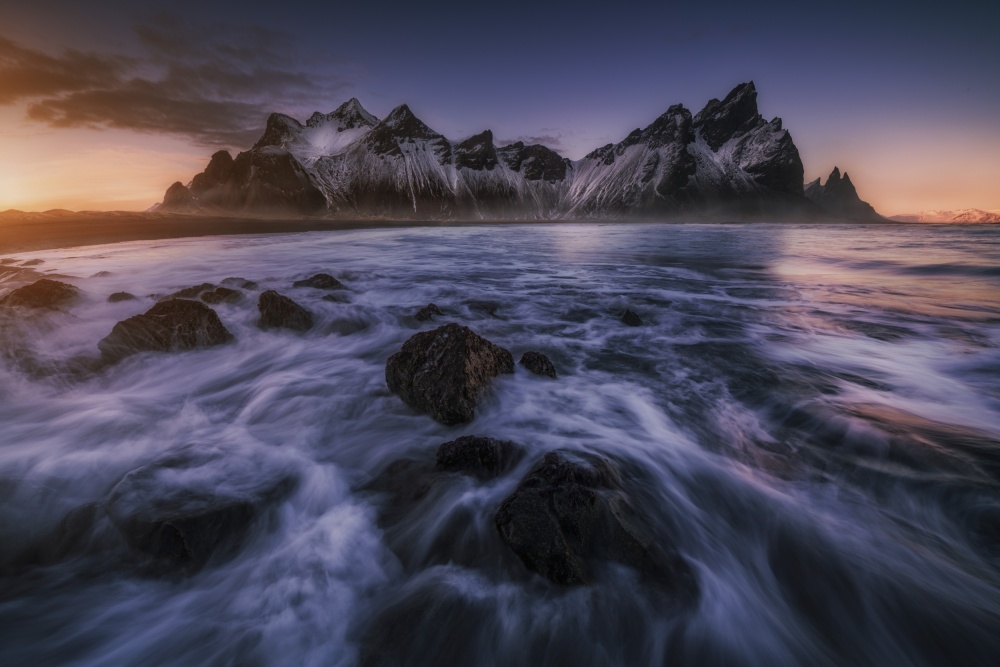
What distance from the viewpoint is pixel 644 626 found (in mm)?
2170

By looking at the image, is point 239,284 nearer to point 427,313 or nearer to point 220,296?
point 220,296

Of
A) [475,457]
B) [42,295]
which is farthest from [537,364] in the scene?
[42,295]

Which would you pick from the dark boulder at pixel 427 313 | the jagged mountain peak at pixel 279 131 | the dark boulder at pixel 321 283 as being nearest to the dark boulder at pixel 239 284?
the dark boulder at pixel 321 283

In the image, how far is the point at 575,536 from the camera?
7.78ft

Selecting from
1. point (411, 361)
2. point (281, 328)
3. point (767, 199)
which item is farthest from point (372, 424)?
point (767, 199)

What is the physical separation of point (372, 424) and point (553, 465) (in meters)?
2.31

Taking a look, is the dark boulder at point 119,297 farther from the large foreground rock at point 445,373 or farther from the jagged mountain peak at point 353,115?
the jagged mountain peak at point 353,115

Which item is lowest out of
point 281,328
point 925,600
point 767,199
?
point 925,600

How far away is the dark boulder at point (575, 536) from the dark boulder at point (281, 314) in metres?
6.21

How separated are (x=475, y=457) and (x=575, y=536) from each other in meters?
1.15

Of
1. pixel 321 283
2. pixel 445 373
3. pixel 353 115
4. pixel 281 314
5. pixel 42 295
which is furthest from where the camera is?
pixel 353 115

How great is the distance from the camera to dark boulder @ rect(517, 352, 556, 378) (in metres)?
5.21

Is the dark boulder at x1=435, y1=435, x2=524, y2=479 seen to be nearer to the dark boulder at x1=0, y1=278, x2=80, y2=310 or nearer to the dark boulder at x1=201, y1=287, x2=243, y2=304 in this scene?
the dark boulder at x1=201, y1=287, x2=243, y2=304

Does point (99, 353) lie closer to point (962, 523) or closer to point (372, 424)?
point (372, 424)
